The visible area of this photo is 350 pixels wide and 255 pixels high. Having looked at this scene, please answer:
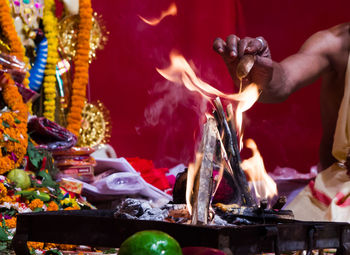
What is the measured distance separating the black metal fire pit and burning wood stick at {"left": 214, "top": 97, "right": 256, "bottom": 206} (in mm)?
342

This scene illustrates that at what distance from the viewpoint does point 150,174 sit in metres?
3.74

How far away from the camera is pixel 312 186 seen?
9.63 ft

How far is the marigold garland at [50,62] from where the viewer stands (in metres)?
3.82

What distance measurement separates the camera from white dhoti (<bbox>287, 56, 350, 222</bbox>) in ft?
9.02

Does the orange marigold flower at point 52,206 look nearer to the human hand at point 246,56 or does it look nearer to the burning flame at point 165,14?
the human hand at point 246,56

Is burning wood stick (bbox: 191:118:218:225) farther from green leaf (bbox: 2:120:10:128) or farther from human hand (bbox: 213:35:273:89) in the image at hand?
green leaf (bbox: 2:120:10:128)

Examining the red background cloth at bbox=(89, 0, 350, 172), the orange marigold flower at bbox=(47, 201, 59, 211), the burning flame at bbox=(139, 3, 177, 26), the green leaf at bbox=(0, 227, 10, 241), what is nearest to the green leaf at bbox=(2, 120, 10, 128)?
the orange marigold flower at bbox=(47, 201, 59, 211)

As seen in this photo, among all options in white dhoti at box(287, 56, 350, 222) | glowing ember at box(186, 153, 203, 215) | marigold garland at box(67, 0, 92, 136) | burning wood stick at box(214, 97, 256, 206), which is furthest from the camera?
marigold garland at box(67, 0, 92, 136)

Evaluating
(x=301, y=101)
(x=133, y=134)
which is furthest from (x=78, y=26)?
(x=301, y=101)

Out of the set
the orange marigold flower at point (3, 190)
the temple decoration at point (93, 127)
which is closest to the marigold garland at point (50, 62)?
the temple decoration at point (93, 127)

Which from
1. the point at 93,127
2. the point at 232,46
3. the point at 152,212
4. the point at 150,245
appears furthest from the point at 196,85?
the point at 93,127

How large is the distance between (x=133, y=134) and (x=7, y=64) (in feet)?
5.79

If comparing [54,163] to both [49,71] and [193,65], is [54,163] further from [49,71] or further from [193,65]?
[193,65]

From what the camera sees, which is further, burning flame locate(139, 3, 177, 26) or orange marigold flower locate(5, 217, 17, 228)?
burning flame locate(139, 3, 177, 26)
